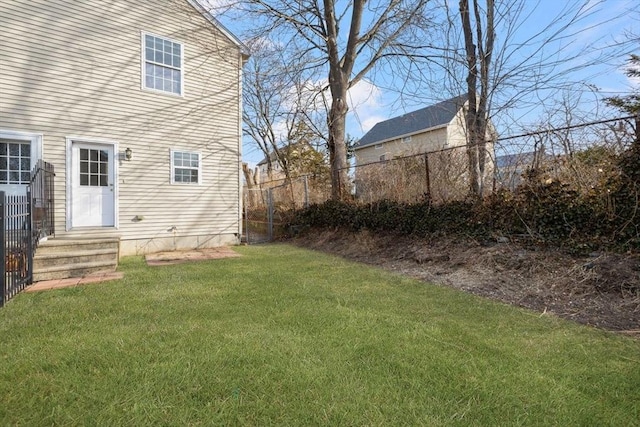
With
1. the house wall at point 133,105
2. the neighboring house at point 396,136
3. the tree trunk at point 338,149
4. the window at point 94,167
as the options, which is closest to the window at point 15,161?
the house wall at point 133,105

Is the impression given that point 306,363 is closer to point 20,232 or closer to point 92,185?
point 20,232

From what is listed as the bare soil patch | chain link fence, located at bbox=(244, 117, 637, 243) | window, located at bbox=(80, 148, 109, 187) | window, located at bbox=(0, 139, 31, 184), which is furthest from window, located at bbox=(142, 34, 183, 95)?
chain link fence, located at bbox=(244, 117, 637, 243)

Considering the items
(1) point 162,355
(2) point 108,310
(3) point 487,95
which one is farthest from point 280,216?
(1) point 162,355

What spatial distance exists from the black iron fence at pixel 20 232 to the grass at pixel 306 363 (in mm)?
554

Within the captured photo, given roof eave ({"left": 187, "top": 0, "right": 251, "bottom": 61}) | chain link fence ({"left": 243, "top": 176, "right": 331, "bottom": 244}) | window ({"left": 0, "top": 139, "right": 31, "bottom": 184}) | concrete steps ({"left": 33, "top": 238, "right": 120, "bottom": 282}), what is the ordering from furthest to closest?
chain link fence ({"left": 243, "top": 176, "right": 331, "bottom": 244})
roof eave ({"left": 187, "top": 0, "right": 251, "bottom": 61})
window ({"left": 0, "top": 139, "right": 31, "bottom": 184})
concrete steps ({"left": 33, "top": 238, "right": 120, "bottom": 282})

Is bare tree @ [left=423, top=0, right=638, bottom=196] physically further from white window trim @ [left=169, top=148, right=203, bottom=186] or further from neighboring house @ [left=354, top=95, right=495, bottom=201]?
white window trim @ [left=169, top=148, right=203, bottom=186]

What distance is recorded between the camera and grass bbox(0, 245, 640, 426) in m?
1.93

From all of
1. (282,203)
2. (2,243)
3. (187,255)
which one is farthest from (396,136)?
(2,243)

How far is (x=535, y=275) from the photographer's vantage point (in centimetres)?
454

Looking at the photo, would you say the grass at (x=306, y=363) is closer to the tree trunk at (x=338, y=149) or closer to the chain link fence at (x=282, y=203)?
the tree trunk at (x=338, y=149)

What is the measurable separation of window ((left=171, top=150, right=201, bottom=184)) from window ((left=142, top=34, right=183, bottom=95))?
1.60 metres

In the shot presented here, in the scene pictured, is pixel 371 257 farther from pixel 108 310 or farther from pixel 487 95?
pixel 108 310

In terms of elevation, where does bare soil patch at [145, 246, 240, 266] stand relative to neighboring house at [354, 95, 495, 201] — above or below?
below

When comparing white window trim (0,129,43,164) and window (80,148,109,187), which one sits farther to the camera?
window (80,148,109,187)
